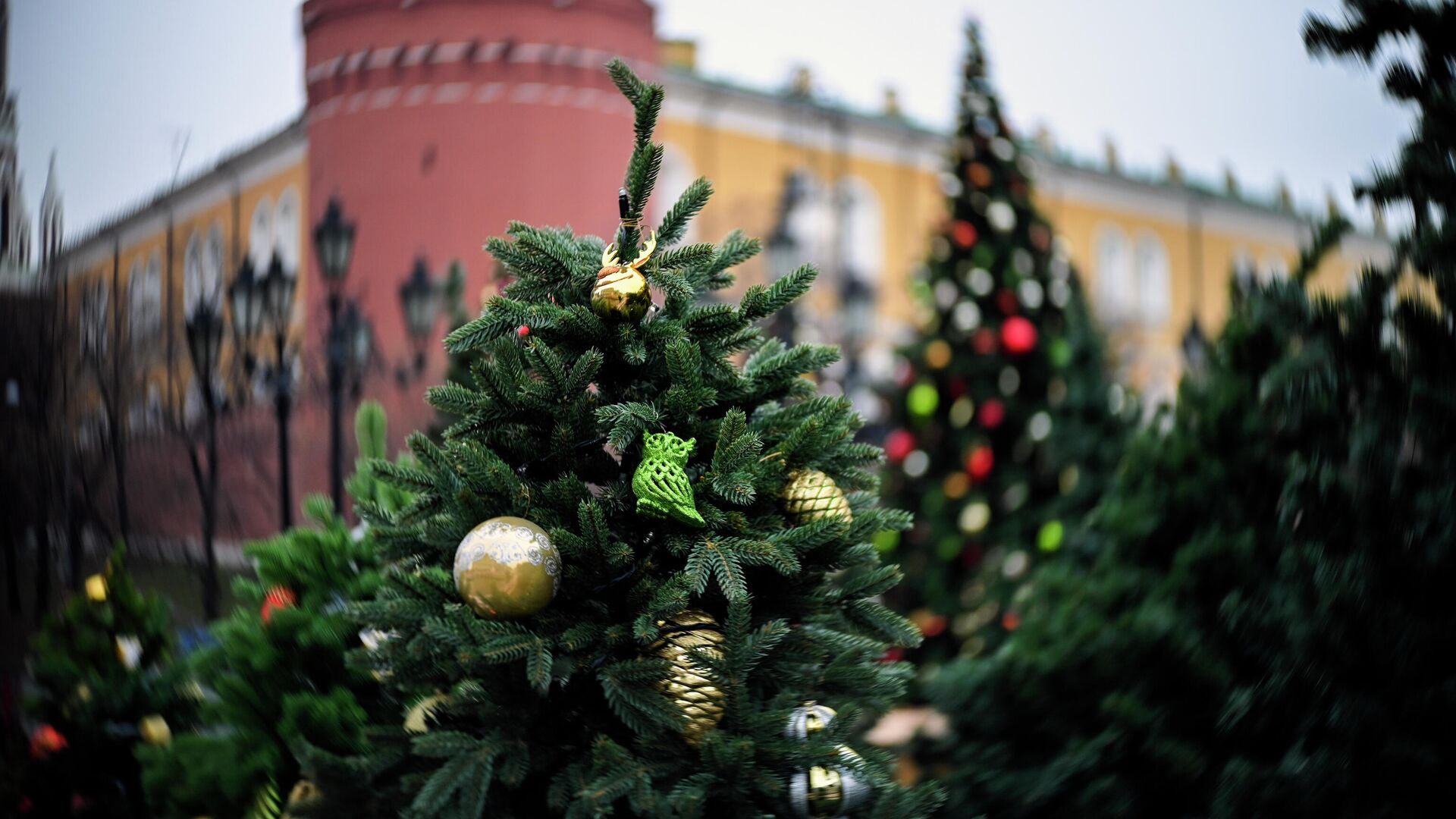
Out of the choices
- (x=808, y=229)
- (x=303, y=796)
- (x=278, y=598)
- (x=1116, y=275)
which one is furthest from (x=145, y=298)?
(x=1116, y=275)

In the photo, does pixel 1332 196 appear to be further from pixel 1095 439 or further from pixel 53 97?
pixel 53 97

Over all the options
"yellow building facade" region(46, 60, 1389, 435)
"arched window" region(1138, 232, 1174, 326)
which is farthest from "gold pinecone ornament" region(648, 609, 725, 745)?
"arched window" region(1138, 232, 1174, 326)

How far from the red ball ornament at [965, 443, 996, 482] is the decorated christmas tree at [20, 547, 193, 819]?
2744 millimetres

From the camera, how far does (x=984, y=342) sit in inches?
169

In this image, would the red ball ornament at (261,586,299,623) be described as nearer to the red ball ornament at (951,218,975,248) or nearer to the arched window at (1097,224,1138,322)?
the red ball ornament at (951,218,975,248)

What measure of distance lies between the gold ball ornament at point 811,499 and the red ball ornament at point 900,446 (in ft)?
8.82

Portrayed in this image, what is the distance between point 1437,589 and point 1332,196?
1.01 metres

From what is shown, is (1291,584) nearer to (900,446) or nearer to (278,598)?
(278,598)

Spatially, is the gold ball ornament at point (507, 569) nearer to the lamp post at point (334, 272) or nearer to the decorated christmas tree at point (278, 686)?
the decorated christmas tree at point (278, 686)

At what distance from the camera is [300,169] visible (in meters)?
3.28

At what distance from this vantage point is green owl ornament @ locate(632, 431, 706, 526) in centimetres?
138

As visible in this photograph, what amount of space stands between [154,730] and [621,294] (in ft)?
5.32

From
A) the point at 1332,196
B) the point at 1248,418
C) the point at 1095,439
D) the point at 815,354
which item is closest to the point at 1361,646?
the point at 1248,418

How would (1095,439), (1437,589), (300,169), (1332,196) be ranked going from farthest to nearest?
1. (1095,439)
2. (300,169)
3. (1332,196)
4. (1437,589)
